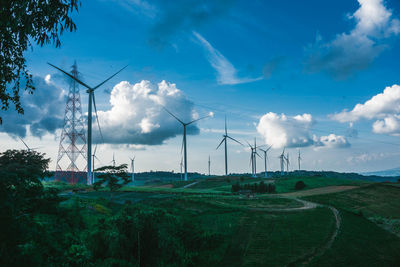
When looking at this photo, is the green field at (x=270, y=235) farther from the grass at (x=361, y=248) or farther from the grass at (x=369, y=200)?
the grass at (x=369, y=200)

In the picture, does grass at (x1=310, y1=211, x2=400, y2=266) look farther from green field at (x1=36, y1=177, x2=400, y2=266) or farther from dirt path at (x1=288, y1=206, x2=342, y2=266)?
dirt path at (x1=288, y1=206, x2=342, y2=266)

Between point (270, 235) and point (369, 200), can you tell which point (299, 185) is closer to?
point (369, 200)

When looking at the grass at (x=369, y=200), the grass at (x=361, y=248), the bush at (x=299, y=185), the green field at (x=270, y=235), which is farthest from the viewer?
the bush at (x=299, y=185)

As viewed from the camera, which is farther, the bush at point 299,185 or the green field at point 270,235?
the bush at point 299,185

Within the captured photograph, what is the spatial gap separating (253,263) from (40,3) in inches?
1271

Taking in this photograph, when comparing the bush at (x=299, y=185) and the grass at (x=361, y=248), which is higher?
the bush at (x=299, y=185)

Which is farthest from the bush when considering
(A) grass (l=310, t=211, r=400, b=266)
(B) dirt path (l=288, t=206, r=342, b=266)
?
(B) dirt path (l=288, t=206, r=342, b=266)

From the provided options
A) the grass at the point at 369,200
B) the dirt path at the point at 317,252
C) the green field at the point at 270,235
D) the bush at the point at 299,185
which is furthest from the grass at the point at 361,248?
the bush at the point at 299,185

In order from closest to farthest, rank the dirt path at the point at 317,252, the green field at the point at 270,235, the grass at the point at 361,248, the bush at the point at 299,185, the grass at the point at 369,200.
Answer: the dirt path at the point at 317,252 → the grass at the point at 361,248 → the green field at the point at 270,235 → the grass at the point at 369,200 → the bush at the point at 299,185

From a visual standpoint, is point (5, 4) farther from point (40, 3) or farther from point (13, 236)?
point (13, 236)

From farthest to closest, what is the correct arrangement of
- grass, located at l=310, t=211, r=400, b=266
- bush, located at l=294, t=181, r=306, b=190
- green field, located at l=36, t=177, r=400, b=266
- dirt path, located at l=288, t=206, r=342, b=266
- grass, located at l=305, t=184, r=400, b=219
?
1. bush, located at l=294, t=181, r=306, b=190
2. grass, located at l=305, t=184, r=400, b=219
3. green field, located at l=36, t=177, r=400, b=266
4. grass, located at l=310, t=211, r=400, b=266
5. dirt path, located at l=288, t=206, r=342, b=266

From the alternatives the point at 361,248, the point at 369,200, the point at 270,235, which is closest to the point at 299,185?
the point at 369,200

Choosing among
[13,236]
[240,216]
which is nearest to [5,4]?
[13,236]

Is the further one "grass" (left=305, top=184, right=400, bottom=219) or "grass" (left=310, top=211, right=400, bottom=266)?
"grass" (left=305, top=184, right=400, bottom=219)
